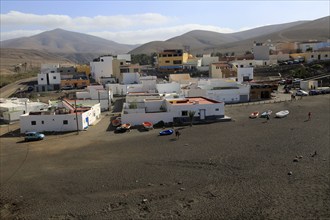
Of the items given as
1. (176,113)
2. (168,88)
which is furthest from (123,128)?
(168,88)

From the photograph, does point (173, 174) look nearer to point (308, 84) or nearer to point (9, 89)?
point (308, 84)

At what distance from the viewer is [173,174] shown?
16.2 metres

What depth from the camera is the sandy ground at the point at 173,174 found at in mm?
13031

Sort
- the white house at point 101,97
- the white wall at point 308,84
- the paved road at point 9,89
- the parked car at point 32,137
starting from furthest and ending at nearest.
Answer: the paved road at point 9,89, the white wall at point 308,84, the white house at point 101,97, the parked car at point 32,137

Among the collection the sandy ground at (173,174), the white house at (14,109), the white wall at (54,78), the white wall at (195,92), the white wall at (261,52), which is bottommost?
the sandy ground at (173,174)

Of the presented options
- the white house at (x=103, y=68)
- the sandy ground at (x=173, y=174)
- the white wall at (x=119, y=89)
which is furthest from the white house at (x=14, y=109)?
the white house at (x=103, y=68)

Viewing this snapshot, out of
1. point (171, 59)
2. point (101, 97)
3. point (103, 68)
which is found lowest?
point (101, 97)

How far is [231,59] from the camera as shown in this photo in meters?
61.8

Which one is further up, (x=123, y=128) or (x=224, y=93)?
(x=224, y=93)

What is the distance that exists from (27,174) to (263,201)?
10055 millimetres

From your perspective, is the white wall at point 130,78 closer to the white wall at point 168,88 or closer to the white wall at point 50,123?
the white wall at point 168,88

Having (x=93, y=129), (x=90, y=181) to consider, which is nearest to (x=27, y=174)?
(x=90, y=181)

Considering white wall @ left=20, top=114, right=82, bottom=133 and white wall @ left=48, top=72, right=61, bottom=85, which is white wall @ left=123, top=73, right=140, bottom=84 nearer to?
white wall @ left=48, top=72, right=61, bottom=85

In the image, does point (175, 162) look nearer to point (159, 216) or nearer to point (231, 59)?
point (159, 216)
